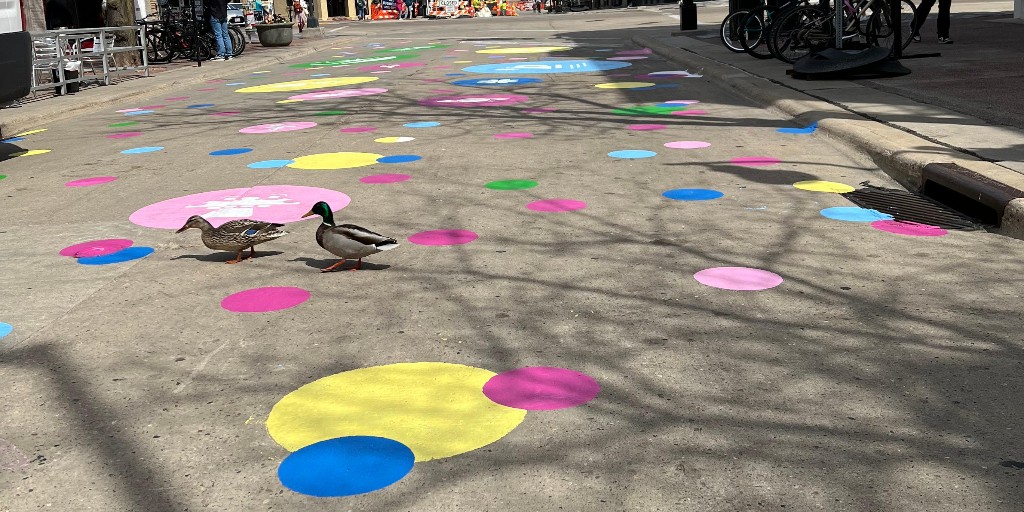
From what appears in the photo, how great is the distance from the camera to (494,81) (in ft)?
53.2

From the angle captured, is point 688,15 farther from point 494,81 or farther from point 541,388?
point 541,388

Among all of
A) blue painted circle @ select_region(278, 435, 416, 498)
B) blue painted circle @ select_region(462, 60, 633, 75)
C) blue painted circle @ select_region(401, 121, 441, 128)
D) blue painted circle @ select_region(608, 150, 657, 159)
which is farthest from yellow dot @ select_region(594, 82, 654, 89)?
blue painted circle @ select_region(278, 435, 416, 498)

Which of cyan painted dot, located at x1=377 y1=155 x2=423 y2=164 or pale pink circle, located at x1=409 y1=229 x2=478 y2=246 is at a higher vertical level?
cyan painted dot, located at x1=377 y1=155 x2=423 y2=164

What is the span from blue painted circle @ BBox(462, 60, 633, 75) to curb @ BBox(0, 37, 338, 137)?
533 cm

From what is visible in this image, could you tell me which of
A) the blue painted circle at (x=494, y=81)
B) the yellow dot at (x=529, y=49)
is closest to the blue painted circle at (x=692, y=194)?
the blue painted circle at (x=494, y=81)

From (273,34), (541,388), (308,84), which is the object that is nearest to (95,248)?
(541,388)

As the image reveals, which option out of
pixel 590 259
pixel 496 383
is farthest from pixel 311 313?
pixel 590 259

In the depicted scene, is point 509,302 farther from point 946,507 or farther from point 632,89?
point 632,89

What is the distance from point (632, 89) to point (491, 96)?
204cm

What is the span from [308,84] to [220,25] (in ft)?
24.4

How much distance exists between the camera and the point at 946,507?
271 cm

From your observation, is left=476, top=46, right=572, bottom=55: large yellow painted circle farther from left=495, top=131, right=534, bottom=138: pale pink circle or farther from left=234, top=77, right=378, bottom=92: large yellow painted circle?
left=495, top=131, right=534, bottom=138: pale pink circle

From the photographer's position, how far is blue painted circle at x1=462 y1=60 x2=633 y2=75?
1781 cm

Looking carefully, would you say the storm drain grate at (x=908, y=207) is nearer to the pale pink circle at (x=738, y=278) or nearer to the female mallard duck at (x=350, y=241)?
the pale pink circle at (x=738, y=278)
